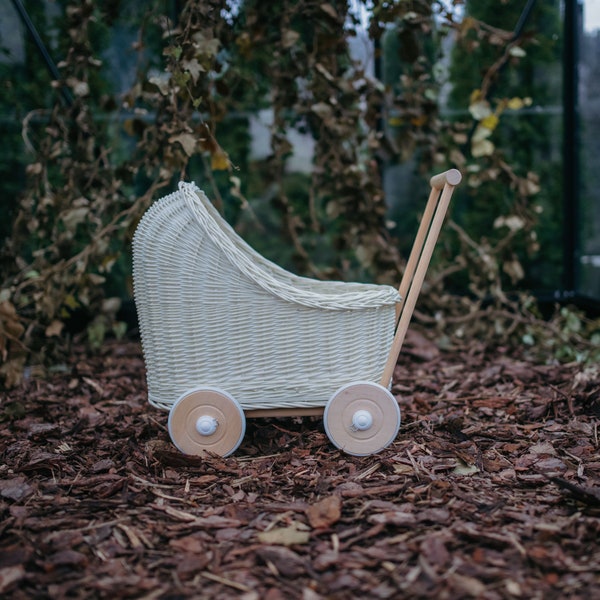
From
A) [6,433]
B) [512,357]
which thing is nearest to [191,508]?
[6,433]

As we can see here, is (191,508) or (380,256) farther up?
(380,256)

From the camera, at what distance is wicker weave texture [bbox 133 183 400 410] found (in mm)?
2023

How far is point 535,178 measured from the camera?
142 inches

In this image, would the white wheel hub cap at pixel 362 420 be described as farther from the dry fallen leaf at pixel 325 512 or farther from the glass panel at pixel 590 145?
the glass panel at pixel 590 145

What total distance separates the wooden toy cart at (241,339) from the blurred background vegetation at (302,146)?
842 millimetres

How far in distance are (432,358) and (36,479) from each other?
2.00 meters

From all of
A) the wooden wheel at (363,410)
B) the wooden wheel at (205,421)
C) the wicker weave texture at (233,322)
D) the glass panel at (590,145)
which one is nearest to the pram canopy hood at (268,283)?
the wicker weave texture at (233,322)

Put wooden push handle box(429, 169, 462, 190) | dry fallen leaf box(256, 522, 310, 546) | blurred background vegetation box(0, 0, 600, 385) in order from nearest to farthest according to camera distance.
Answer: dry fallen leaf box(256, 522, 310, 546) < wooden push handle box(429, 169, 462, 190) < blurred background vegetation box(0, 0, 600, 385)

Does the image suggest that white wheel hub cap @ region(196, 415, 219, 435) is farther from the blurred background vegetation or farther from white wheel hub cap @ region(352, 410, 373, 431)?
the blurred background vegetation

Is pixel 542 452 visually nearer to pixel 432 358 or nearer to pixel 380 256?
pixel 432 358

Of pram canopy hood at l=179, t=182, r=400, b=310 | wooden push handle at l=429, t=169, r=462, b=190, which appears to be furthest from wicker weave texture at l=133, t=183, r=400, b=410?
wooden push handle at l=429, t=169, r=462, b=190

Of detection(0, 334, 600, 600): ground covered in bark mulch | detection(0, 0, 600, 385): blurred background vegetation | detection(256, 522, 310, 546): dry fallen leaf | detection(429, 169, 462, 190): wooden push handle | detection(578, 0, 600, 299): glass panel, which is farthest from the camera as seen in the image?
detection(578, 0, 600, 299): glass panel

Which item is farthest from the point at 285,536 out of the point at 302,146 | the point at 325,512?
the point at 302,146

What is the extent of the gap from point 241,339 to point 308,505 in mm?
557
